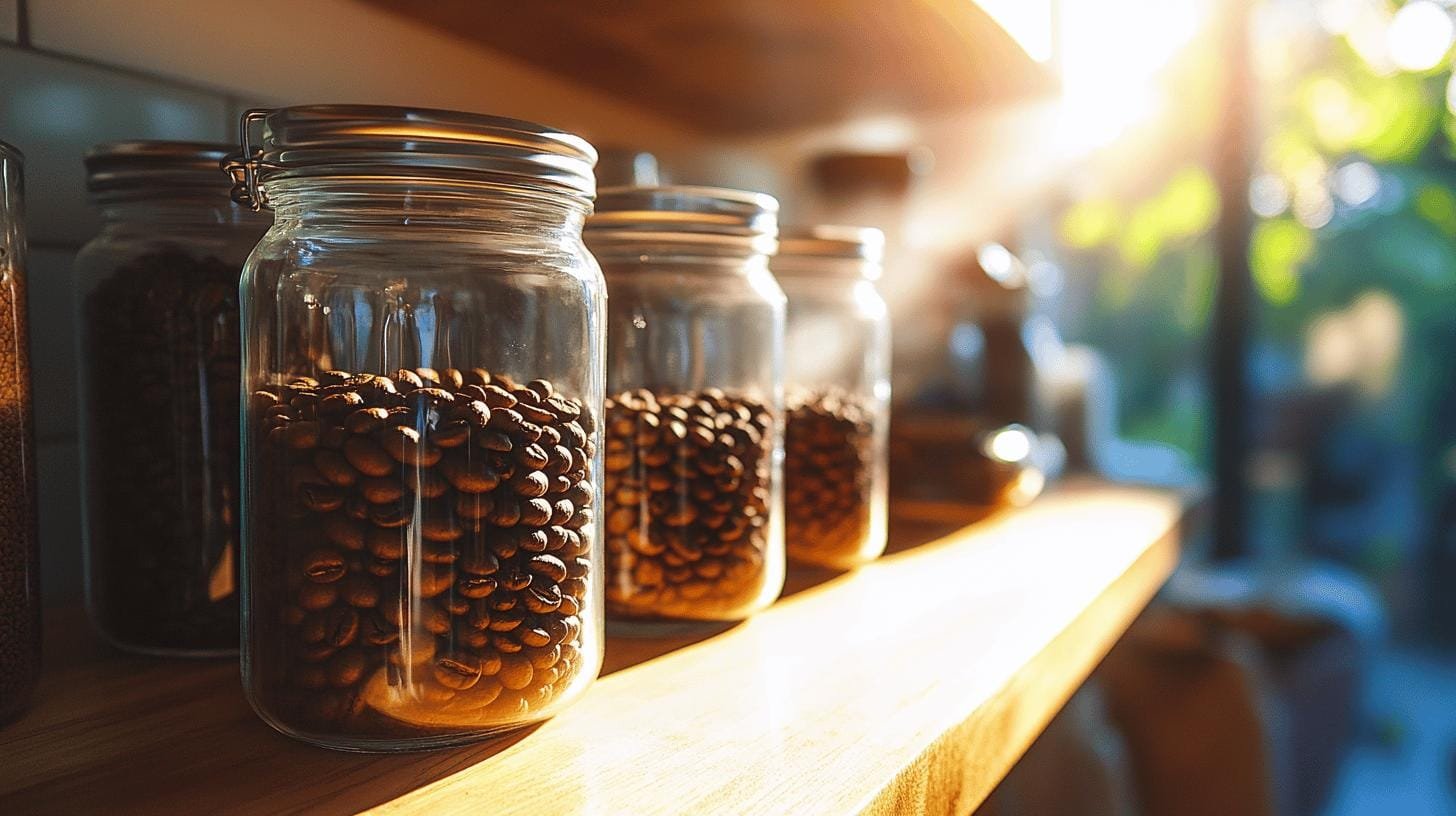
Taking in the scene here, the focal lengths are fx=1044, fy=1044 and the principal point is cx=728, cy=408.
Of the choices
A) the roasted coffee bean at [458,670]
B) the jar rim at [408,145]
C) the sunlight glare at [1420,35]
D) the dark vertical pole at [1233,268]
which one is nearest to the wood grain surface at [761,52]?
the jar rim at [408,145]

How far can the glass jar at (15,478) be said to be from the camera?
1.37 feet

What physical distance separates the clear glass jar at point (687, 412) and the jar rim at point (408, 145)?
0.55 feet

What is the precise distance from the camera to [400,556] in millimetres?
395

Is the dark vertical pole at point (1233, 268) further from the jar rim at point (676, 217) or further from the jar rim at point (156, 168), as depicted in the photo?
the jar rim at point (156, 168)

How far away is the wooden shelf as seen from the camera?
0.37 m

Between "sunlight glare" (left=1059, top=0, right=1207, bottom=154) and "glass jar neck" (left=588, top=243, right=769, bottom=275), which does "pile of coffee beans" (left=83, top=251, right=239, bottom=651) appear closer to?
"glass jar neck" (left=588, top=243, right=769, bottom=275)

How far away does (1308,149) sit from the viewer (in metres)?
1.84

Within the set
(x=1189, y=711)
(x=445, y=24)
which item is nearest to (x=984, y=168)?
(x=1189, y=711)

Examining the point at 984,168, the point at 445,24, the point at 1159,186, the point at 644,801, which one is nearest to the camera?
the point at 644,801

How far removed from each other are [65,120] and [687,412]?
389 millimetres

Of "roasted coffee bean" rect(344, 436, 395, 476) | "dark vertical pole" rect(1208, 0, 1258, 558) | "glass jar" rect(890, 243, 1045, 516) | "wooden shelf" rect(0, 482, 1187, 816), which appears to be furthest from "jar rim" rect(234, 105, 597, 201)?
"dark vertical pole" rect(1208, 0, 1258, 558)

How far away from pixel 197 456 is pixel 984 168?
1535 millimetres

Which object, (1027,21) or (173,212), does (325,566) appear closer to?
(173,212)

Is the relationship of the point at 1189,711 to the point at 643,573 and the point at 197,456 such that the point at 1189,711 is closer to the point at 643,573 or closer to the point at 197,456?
the point at 643,573
